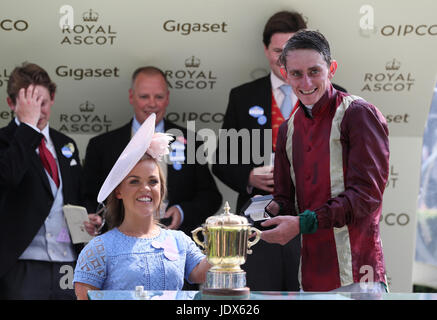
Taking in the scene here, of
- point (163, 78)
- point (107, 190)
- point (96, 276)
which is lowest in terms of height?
point (96, 276)

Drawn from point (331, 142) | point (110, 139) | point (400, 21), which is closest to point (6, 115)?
point (110, 139)

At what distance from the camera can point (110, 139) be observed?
6258 millimetres

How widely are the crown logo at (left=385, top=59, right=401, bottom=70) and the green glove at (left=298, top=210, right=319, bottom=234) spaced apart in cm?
295

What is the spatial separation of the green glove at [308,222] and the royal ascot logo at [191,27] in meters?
2.85

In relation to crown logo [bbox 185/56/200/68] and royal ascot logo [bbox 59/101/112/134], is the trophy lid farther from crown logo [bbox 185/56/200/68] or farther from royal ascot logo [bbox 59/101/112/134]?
royal ascot logo [bbox 59/101/112/134]

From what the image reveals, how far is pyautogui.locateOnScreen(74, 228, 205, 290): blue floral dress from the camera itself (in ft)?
12.0

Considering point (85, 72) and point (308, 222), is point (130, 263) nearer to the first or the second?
point (308, 222)

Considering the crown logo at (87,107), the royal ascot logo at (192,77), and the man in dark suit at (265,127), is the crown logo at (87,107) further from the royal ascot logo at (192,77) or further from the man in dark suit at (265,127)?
the man in dark suit at (265,127)

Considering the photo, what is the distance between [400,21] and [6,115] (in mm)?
3024

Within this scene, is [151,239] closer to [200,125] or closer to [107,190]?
[107,190]

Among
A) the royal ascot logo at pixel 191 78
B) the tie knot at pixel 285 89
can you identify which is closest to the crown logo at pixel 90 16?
the royal ascot logo at pixel 191 78

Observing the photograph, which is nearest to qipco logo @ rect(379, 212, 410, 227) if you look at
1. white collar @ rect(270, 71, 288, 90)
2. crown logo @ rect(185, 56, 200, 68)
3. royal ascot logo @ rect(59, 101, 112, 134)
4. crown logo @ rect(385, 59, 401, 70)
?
crown logo @ rect(385, 59, 401, 70)

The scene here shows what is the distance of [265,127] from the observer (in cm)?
593

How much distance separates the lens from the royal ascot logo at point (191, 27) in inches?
248
